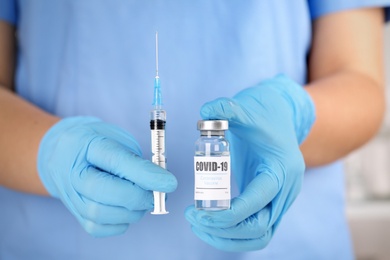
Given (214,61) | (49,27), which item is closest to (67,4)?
(49,27)

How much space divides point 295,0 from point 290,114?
11.9 inches

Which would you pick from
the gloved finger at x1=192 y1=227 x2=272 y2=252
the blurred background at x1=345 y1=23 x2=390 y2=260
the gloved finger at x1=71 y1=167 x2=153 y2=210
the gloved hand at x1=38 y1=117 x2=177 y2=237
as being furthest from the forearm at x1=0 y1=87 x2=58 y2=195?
the blurred background at x1=345 y1=23 x2=390 y2=260

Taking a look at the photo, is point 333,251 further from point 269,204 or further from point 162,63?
point 162,63

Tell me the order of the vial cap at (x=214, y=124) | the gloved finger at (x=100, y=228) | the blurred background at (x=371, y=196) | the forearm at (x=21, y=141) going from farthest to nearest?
the blurred background at (x=371, y=196) → the forearm at (x=21, y=141) → the gloved finger at (x=100, y=228) → the vial cap at (x=214, y=124)

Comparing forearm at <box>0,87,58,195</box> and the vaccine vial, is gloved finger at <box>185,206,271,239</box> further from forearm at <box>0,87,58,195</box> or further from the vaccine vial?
forearm at <box>0,87,58,195</box>

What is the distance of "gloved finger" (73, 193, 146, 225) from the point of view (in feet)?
3.16

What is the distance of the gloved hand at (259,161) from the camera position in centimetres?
93

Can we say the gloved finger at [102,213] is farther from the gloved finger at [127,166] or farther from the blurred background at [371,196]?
the blurred background at [371,196]

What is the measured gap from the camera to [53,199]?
1186 mm

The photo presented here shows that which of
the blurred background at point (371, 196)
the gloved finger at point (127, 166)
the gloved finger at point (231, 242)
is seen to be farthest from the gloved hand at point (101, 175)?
the blurred background at point (371, 196)

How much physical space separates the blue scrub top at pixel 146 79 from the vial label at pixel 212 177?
10.1 inches

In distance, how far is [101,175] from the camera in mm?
959

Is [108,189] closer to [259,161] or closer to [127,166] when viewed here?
[127,166]

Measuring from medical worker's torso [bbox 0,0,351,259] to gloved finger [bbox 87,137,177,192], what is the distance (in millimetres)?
204
